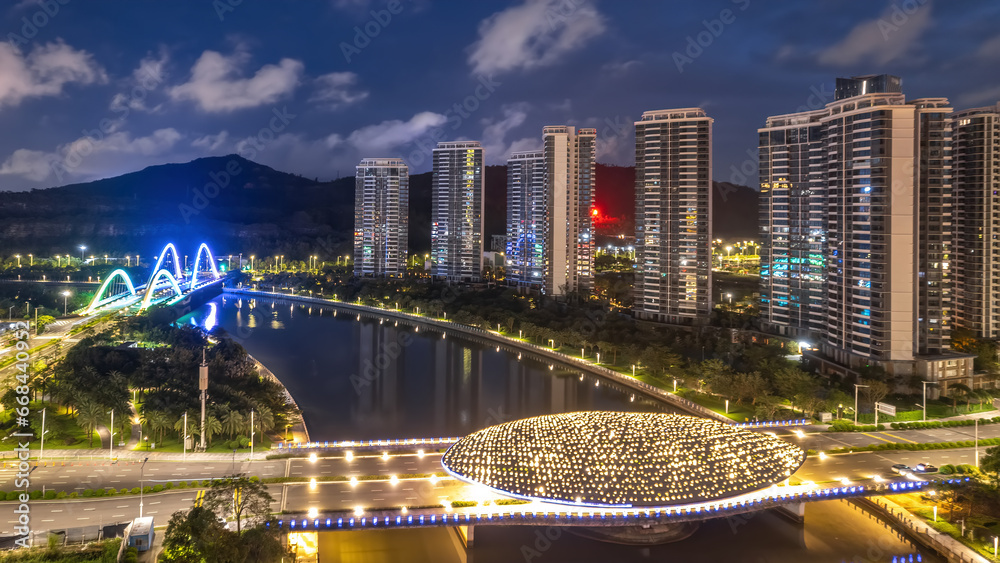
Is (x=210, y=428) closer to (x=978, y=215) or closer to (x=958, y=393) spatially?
(x=958, y=393)

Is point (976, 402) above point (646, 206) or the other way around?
the other way around

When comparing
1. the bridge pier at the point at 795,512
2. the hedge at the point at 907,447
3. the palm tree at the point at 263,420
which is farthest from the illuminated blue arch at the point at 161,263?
the hedge at the point at 907,447

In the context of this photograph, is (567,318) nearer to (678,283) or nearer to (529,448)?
(678,283)

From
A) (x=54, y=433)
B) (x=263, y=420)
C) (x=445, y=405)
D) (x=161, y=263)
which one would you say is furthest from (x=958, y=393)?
(x=161, y=263)

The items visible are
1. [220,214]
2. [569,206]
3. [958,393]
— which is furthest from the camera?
[220,214]

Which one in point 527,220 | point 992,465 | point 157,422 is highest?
point 527,220

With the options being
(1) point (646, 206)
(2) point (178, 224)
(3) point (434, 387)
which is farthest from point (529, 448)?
(2) point (178, 224)
